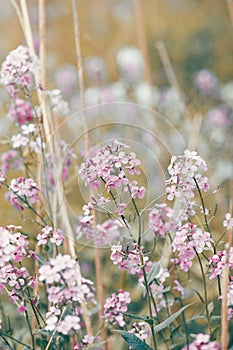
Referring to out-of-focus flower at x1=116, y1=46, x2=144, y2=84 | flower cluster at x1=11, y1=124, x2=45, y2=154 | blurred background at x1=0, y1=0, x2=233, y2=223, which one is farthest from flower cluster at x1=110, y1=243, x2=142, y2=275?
out-of-focus flower at x1=116, y1=46, x2=144, y2=84

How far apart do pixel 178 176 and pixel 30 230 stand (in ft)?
3.21

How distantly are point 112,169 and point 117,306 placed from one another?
0.17 meters

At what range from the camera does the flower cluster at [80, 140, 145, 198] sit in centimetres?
86

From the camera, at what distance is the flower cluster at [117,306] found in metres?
0.92

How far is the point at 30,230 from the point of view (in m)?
1.80

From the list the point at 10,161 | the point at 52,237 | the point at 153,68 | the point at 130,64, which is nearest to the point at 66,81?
the point at 130,64

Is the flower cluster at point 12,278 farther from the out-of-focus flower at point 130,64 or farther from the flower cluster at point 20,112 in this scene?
the out-of-focus flower at point 130,64

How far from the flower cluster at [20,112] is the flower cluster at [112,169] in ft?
1.01

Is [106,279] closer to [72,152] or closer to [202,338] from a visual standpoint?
[72,152]

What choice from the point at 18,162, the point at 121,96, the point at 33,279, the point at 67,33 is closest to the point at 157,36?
the point at 67,33

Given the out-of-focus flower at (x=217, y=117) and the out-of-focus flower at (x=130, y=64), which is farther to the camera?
the out-of-focus flower at (x=130, y=64)

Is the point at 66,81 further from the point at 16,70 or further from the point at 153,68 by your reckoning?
the point at 16,70

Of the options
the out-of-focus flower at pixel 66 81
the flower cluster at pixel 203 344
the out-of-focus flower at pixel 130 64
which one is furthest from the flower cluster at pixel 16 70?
the out-of-focus flower at pixel 130 64

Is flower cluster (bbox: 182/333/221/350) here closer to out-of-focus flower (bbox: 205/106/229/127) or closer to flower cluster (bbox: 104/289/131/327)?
flower cluster (bbox: 104/289/131/327)
